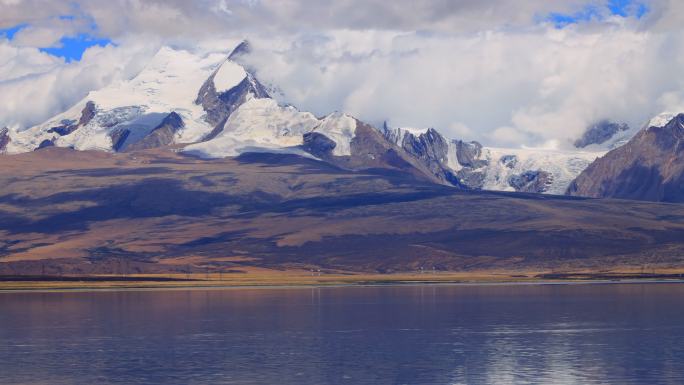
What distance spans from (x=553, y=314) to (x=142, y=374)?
6653 cm

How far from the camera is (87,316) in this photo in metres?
139

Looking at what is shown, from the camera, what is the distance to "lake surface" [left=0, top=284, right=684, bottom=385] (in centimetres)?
7950

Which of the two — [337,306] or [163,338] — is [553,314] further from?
[163,338]

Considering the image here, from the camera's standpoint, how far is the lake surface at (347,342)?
79.5m

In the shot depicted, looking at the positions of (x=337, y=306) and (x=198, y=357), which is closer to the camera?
(x=198, y=357)

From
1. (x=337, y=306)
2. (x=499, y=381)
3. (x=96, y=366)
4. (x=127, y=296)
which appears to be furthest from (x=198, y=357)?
(x=127, y=296)

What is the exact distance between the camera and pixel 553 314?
136 m

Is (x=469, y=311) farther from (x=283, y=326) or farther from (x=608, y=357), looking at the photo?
(x=608, y=357)

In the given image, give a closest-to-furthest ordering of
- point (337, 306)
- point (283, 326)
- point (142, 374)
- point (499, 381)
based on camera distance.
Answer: point (499, 381) < point (142, 374) < point (283, 326) < point (337, 306)

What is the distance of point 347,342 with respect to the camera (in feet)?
335

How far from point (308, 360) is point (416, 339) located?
1824cm

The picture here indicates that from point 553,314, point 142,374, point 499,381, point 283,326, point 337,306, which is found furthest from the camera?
point 337,306

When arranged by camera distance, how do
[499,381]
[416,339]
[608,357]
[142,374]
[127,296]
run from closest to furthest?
[499,381] → [142,374] → [608,357] → [416,339] → [127,296]

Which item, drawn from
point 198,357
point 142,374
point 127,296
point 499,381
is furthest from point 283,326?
point 127,296
